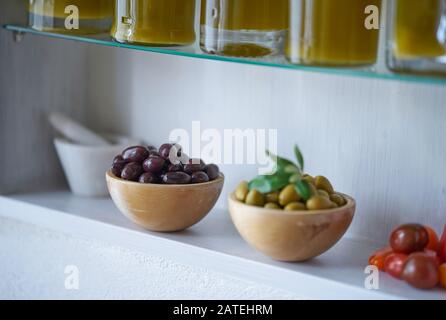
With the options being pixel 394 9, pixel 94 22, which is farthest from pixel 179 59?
pixel 394 9

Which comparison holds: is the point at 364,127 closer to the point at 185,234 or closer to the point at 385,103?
the point at 385,103

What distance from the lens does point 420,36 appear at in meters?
0.63

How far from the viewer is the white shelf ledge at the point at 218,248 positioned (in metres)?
0.72

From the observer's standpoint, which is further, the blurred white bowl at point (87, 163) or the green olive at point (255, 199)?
the blurred white bowl at point (87, 163)

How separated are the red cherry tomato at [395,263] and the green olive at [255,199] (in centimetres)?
12

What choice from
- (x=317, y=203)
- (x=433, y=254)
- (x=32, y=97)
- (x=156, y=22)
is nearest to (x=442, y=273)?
(x=433, y=254)

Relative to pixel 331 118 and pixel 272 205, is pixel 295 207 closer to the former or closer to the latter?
pixel 272 205

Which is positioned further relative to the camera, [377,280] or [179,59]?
[179,59]

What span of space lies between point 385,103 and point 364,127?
0.11 ft

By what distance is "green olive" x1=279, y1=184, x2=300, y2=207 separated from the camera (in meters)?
0.72

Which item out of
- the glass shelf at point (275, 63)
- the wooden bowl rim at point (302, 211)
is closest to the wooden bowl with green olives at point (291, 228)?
the wooden bowl rim at point (302, 211)

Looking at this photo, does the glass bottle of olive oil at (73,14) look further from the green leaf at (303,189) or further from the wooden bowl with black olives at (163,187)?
the green leaf at (303,189)
